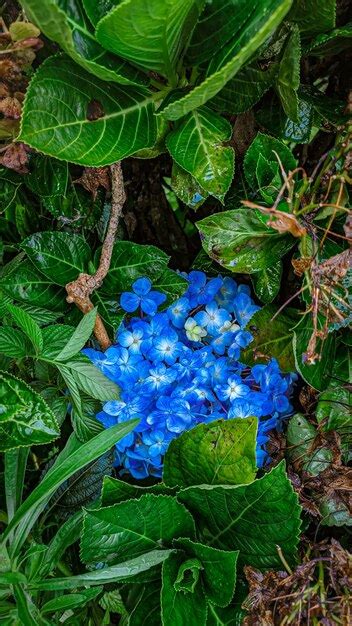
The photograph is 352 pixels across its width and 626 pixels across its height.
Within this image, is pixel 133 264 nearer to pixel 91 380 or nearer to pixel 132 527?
pixel 91 380

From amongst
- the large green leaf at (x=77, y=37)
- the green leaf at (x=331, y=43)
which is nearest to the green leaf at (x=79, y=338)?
the large green leaf at (x=77, y=37)

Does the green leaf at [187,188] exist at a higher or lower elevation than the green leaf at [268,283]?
higher

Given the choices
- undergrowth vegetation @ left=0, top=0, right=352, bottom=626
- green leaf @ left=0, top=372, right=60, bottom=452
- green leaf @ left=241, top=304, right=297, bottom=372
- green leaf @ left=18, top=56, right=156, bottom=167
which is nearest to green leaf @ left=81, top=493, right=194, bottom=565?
undergrowth vegetation @ left=0, top=0, right=352, bottom=626

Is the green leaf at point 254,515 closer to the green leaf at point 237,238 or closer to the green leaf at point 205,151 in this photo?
the green leaf at point 237,238

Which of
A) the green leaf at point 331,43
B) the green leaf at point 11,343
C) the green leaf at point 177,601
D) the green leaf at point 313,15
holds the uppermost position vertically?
the green leaf at point 313,15

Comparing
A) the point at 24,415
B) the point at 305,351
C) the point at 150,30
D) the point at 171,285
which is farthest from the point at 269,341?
the point at 150,30

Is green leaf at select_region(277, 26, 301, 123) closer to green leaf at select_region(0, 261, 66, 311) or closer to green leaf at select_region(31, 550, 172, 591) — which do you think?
green leaf at select_region(0, 261, 66, 311)

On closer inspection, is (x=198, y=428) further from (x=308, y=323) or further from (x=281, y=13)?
(x=281, y=13)

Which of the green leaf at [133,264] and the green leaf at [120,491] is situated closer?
the green leaf at [120,491]
